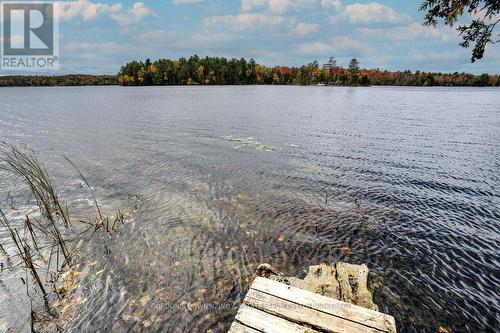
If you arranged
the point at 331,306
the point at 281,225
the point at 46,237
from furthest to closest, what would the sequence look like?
1. the point at 281,225
2. the point at 46,237
3. the point at 331,306

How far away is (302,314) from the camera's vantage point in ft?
14.7

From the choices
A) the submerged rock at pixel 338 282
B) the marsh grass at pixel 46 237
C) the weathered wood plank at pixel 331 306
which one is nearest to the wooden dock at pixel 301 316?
the weathered wood plank at pixel 331 306

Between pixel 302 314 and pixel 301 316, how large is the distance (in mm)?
42

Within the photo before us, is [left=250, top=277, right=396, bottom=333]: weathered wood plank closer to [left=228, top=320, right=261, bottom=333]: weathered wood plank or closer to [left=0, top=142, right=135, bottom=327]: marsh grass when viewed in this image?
[left=228, top=320, right=261, bottom=333]: weathered wood plank

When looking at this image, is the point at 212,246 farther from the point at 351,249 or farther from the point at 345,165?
the point at 345,165

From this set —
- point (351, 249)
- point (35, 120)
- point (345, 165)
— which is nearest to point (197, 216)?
point (351, 249)

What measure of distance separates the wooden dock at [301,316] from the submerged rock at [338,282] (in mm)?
1010

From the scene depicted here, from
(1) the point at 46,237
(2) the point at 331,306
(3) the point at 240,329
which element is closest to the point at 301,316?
(2) the point at 331,306

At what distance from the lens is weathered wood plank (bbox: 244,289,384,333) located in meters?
4.24

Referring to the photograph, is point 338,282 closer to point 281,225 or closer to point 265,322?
point 265,322

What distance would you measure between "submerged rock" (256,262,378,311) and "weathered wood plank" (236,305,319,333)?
4.81 ft

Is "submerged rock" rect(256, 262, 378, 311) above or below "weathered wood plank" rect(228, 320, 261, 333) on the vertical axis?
below

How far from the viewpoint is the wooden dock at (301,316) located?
424cm

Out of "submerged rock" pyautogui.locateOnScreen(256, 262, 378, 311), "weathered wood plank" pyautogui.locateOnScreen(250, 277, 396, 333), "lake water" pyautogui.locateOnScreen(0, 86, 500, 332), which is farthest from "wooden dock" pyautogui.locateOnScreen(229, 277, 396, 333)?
"lake water" pyautogui.locateOnScreen(0, 86, 500, 332)
